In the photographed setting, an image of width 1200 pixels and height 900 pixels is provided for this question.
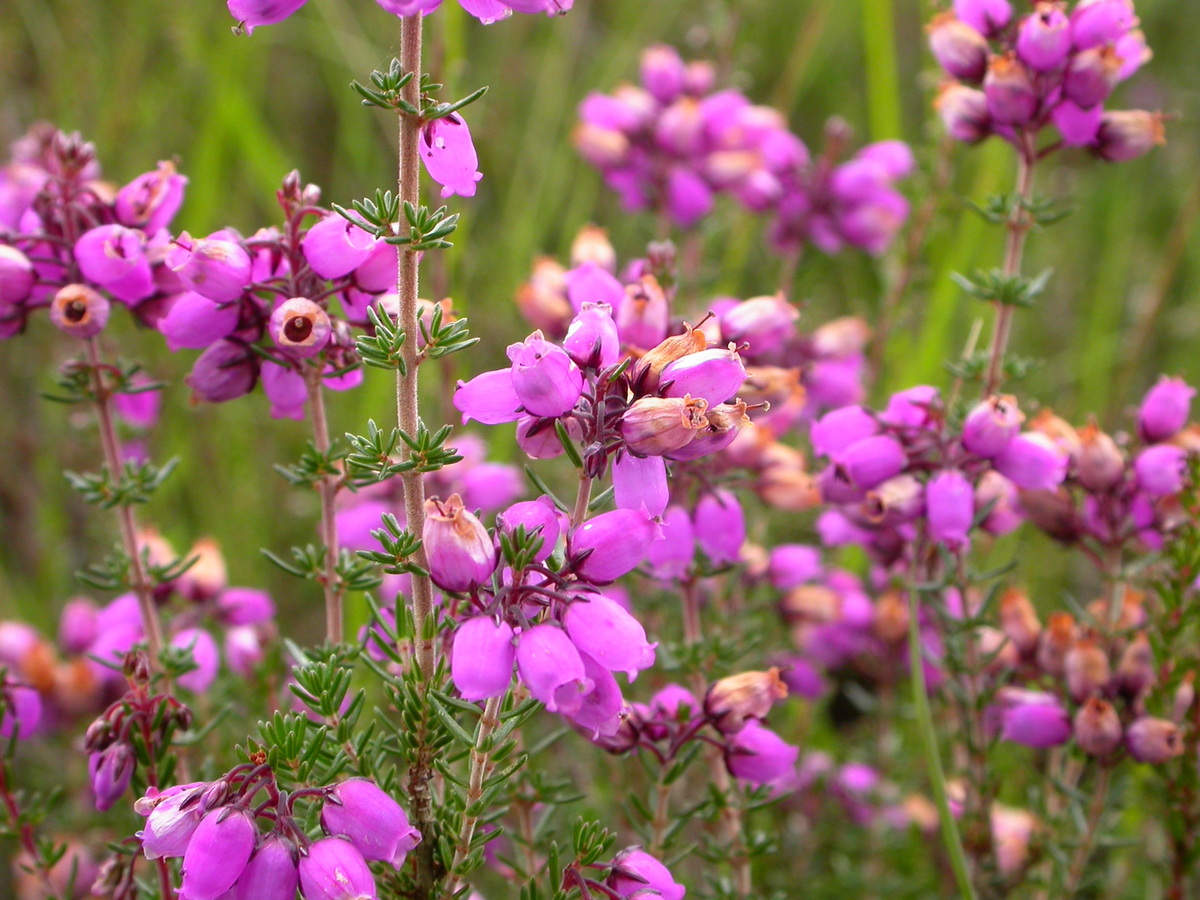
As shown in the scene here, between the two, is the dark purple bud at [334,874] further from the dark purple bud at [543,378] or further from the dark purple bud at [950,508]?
the dark purple bud at [950,508]

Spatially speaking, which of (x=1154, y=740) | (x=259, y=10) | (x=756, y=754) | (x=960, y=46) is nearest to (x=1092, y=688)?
(x=1154, y=740)

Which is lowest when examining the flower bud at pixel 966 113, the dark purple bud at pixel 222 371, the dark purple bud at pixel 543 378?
the dark purple bud at pixel 222 371

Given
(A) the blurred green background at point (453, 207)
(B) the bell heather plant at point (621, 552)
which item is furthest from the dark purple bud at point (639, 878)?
(A) the blurred green background at point (453, 207)

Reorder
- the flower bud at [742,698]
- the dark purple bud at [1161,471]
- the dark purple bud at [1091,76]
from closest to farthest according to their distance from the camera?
1. the flower bud at [742,698]
2. the dark purple bud at [1091,76]
3. the dark purple bud at [1161,471]

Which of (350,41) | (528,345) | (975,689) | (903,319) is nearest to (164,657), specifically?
(528,345)

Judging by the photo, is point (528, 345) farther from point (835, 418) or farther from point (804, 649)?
point (804, 649)

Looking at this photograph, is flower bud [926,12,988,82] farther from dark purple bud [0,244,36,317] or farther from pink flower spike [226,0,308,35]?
dark purple bud [0,244,36,317]

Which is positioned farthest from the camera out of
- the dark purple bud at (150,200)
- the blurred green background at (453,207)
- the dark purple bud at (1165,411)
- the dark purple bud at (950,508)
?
the blurred green background at (453,207)
